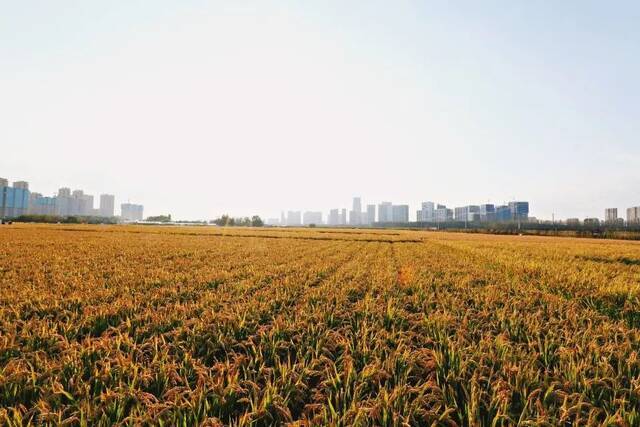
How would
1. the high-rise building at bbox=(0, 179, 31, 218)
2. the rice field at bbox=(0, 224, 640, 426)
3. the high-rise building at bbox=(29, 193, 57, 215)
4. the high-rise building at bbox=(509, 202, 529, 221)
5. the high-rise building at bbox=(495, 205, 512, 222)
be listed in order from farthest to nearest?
the high-rise building at bbox=(495, 205, 512, 222) → the high-rise building at bbox=(29, 193, 57, 215) → the high-rise building at bbox=(509, 202, 529, 221) → the high-rise building at bbox=(0, 179, 31, 218) → the rice field at bbox=(0, 224, 640, 426)

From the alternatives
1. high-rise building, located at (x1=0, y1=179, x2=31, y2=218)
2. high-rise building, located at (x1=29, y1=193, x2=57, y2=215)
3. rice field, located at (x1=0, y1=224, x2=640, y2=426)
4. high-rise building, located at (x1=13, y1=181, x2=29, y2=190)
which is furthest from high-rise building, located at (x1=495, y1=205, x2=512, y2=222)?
high-rise building, located at (x1=29, y1=193, x2=57, y2=215)

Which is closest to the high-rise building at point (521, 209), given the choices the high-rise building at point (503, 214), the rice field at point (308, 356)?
the high-rise building at point (503, 214)

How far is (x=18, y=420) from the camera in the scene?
2.40m

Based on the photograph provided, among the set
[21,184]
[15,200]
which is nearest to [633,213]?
[15,200]

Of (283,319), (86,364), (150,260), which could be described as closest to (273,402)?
(86,364)

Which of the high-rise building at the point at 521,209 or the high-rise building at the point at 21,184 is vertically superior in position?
the high-rise building at the point at 21,184

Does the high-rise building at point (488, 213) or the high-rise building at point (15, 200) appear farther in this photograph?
the high-rise building at point (488, 213)

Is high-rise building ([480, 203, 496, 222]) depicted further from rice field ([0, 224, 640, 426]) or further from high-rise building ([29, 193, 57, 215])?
high-rise building ([29, 193, 57, 215])

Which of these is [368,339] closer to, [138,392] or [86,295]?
A: [138,392]

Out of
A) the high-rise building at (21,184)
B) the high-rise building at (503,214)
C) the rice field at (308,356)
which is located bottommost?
the rice field at (308,356)

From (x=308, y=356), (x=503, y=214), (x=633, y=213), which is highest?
(x=633, y=213)

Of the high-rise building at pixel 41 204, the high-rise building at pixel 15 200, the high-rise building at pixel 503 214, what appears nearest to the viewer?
the high-rise building at pixel 15 200

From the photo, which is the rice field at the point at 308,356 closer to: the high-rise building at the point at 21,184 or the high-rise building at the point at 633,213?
the high-rise building at the point at 21,184

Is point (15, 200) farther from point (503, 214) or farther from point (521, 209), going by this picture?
point (503, 214)
